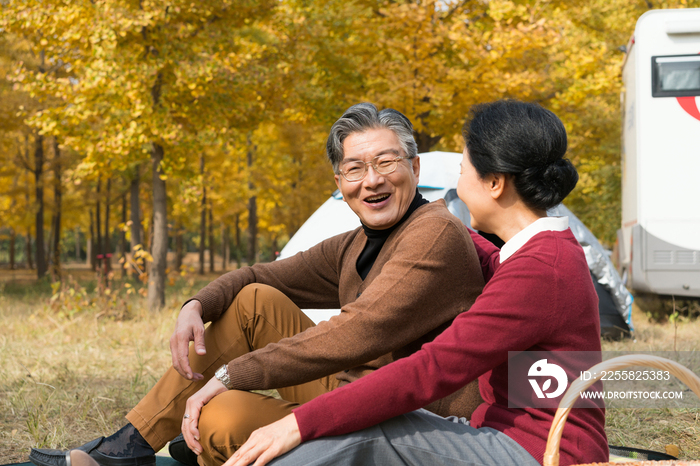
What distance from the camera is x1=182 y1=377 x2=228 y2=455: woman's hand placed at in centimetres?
179

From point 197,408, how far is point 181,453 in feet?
2.84

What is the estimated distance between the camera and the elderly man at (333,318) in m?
1.72

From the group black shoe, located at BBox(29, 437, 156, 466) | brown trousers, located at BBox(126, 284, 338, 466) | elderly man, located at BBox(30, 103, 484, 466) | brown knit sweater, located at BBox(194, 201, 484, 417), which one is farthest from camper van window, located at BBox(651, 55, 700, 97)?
black shoe, located at BBox(29, 437, 156, 466)

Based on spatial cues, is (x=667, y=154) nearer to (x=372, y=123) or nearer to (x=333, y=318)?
(x=372, y=123)

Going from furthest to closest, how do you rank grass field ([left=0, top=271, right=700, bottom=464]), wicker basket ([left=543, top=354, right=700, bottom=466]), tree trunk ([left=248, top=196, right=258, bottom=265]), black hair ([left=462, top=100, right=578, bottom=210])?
tree trunk ([left=248, top=196, right=258, bottom=265]) < grass field ([left=0, top=271, right=700, bottom=464]) < black hair ([left=462, top=100, right=578, bottom=210]) < wicker basket ([left=543, top=354, right=700, bottom=466])

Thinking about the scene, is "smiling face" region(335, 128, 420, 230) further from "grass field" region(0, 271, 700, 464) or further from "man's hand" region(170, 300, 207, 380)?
"grass field" region(0, 271, 700, 464)

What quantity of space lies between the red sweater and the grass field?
181 centimetres

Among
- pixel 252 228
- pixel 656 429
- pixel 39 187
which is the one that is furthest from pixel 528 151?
pixel 252 228

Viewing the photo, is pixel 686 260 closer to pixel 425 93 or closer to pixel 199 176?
pixel 425 93

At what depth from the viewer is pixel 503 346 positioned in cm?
141

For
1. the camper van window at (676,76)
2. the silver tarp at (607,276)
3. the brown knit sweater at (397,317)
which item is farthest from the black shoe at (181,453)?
the camper van window at (676,76)

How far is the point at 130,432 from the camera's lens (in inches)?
81.2

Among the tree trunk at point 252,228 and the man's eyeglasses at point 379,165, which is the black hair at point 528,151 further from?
the tree trunk at point 252,228

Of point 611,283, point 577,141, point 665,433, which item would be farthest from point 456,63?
point 665,433
